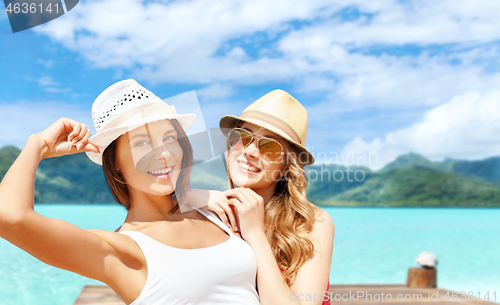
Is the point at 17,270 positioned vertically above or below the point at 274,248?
above

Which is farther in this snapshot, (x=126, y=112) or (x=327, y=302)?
(x=327, y=302)

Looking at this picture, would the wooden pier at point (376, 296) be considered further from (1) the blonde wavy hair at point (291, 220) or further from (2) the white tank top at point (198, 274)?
(2) the white tank top at point (198, 274)

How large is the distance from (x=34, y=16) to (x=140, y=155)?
7.62 feet

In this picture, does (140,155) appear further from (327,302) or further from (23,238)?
(327,302)

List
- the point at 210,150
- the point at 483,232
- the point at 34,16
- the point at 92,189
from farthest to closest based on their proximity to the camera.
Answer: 1. the point at 92,189
2. the point at 483,232
3. the point at 34,16
4. the point at 210,150

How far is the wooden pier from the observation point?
616 centimetres

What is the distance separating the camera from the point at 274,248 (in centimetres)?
254

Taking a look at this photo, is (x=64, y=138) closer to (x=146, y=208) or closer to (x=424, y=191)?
(x=146, y=208)

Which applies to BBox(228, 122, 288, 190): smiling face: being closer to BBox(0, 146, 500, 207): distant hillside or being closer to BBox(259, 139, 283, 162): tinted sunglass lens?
BBox(259, 139, 283, 162): tinted sunglass lens

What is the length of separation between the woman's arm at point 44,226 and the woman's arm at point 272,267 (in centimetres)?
80

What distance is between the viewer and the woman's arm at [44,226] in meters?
1.38

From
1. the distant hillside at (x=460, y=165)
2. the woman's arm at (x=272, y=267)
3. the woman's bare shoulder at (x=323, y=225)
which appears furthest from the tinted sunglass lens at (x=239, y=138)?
the distant hillside at (x=460, y=165)

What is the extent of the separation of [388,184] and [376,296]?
63.5 meters

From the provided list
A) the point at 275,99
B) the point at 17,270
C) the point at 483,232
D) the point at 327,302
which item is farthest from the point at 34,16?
the point at 483,232
